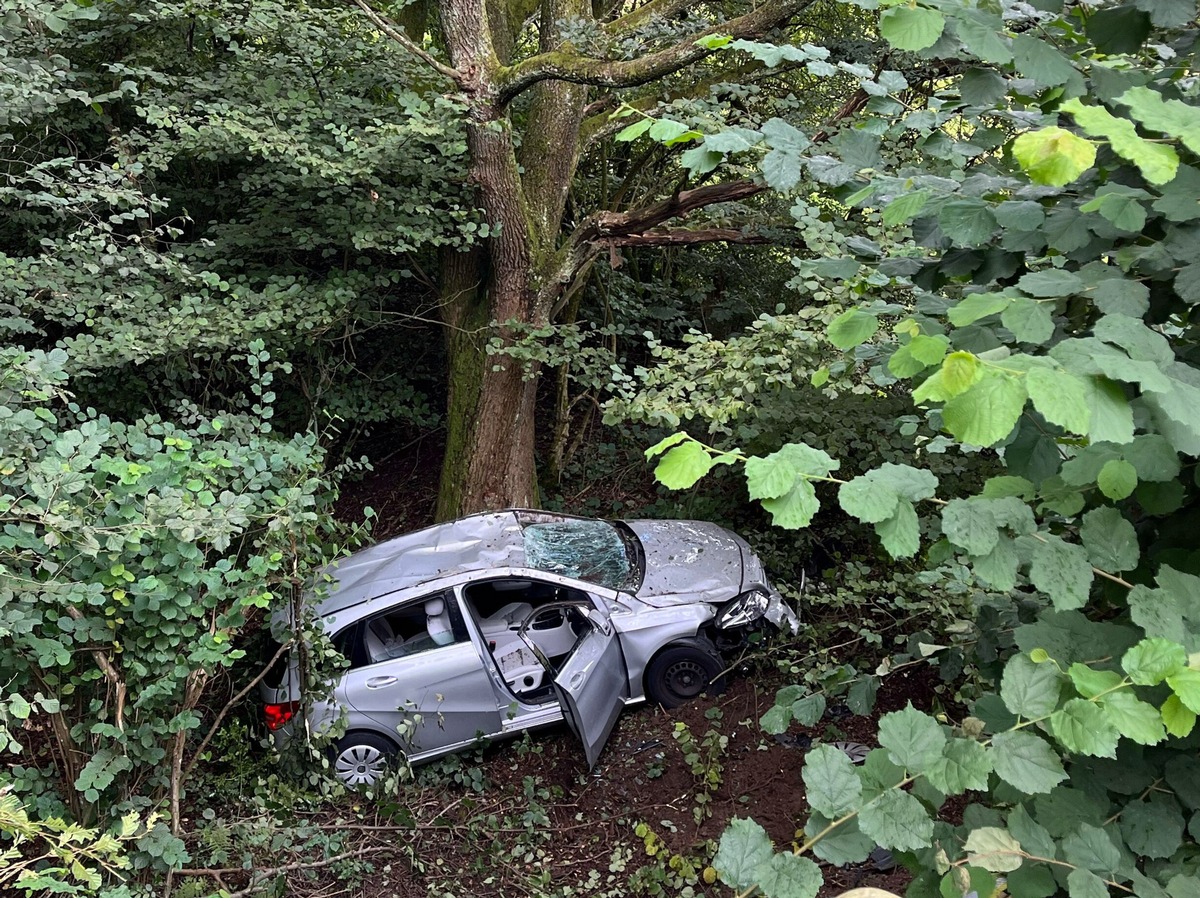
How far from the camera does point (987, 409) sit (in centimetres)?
121

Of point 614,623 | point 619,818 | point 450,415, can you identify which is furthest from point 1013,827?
point 450,415

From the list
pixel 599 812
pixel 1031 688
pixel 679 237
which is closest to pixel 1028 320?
pixel 1031 688

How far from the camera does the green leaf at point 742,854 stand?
1.43m

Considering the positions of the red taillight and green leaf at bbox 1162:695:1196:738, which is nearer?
green leaf at bbox 1162:695:1196:738

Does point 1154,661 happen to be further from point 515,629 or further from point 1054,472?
point 515,629

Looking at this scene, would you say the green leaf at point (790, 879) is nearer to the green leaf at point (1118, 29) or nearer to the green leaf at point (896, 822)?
the green leaf at point (896, 822)

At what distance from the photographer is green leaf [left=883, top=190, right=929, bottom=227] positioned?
174 centimetres

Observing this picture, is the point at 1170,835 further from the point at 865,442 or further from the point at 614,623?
the point at 865,442

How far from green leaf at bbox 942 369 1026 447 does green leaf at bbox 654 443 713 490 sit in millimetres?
410

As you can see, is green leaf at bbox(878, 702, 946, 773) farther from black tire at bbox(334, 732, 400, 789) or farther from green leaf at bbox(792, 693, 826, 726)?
black tire at bbox(334, 732, 400, 789)

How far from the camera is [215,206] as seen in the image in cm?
830

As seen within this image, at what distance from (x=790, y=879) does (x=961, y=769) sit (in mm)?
361

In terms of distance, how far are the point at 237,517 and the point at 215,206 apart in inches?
241

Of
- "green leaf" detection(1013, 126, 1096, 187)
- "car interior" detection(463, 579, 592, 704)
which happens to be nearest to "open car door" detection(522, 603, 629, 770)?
"car interior" detection(463, 579, 592, 704)
